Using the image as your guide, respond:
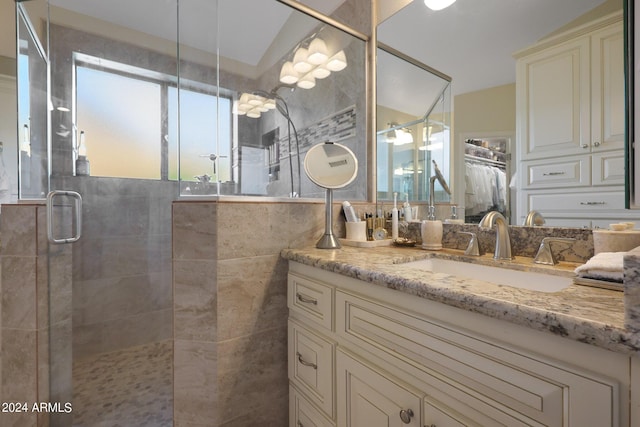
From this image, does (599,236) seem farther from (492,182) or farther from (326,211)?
(326,211)

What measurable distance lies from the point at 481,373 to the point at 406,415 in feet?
0.89

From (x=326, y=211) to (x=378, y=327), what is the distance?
62 cm

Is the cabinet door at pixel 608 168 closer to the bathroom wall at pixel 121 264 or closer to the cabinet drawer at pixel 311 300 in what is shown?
the cabinet drawer at pixel 311 300

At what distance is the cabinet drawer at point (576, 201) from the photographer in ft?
→ 2.81

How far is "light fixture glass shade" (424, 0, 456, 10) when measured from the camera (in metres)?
1.30

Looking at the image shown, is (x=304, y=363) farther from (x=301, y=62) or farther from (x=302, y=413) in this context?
(x=301, y=62)

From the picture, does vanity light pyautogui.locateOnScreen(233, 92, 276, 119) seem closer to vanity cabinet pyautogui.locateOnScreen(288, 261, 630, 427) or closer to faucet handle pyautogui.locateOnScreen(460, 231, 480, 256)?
vanity cabinet pyautogui.locateOnScreen(288, 261, 630, 427)

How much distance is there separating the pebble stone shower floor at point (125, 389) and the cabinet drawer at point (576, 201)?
1.73 meters

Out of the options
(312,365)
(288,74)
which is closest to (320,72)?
(288,74)

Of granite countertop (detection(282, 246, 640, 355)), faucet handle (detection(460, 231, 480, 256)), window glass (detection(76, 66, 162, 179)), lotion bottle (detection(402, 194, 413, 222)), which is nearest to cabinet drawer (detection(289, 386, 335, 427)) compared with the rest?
granite countertop (detection(282, 246, 640, 355))

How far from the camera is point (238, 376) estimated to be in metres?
1.19

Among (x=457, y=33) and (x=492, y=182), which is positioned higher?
(x=457, y=33)

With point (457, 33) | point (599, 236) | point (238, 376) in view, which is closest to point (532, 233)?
point (599, 236)

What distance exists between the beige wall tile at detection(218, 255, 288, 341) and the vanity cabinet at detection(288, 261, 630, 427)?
12cm
